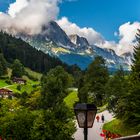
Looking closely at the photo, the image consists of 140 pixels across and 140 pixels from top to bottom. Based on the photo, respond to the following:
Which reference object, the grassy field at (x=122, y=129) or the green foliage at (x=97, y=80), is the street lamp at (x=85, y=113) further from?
the green foliage at (x=97, y=80)

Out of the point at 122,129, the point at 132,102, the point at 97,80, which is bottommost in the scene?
the point at 122,129

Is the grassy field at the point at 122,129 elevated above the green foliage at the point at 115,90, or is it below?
below

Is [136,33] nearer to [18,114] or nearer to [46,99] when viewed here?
[18,114]

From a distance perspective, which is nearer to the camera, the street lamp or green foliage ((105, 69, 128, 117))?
the street lamp

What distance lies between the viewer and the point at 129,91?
51.9 m

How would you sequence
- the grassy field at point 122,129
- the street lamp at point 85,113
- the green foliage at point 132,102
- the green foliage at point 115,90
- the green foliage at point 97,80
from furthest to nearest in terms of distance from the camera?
the green foliage at point 97,80
the green foliage at point 115,90
the grassy field at point 122,129
the green foliage at point 132,102
the street lamp at point 85,113

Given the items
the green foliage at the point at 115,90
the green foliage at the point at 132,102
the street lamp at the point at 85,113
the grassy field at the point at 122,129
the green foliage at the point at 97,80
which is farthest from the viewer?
the green foliage at the point at 97,80

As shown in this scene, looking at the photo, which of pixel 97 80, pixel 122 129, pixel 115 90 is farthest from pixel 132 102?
pixel 97 80

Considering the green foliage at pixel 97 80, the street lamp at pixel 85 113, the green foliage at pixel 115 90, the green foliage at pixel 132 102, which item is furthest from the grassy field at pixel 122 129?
the green foliage at pixel 97 80

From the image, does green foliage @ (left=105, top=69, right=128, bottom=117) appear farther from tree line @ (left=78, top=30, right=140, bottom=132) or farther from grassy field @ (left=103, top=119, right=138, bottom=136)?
grassy field @ (left=103, top=119, right=138, bottom=136)

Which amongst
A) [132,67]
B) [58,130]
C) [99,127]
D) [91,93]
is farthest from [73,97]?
Answer: [58,130]

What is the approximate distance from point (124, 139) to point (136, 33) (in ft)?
196

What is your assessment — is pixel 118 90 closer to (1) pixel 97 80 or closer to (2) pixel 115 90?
(2) pixel 115 90

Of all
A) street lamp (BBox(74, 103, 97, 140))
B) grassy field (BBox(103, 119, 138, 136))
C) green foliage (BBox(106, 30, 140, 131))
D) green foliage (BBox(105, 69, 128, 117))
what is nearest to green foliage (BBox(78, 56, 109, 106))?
green foliage (BBox(105, 69, 128, 117))
